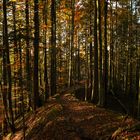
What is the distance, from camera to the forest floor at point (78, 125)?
1141 cm

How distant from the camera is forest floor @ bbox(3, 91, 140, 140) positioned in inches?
449

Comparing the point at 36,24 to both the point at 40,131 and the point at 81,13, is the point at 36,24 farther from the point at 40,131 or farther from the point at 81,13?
the point at 81,13

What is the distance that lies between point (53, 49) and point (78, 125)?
34.6ft

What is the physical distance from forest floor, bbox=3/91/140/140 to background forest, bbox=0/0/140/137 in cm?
148

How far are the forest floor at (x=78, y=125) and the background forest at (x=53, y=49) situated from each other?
1481mm

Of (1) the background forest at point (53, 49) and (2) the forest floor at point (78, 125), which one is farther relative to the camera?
(1) the background forest at point (53, 49)

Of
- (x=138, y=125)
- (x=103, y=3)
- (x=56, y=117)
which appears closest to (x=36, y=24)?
(x=103, y=3)

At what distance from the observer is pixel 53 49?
23.3 metres

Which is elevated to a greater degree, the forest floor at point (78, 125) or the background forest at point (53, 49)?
the background forest at point (53, 49)

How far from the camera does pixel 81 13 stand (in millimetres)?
27125

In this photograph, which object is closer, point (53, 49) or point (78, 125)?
point (78, 125)

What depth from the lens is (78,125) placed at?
13.8 meters

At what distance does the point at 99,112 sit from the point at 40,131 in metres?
3.24

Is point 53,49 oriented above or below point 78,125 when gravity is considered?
above
